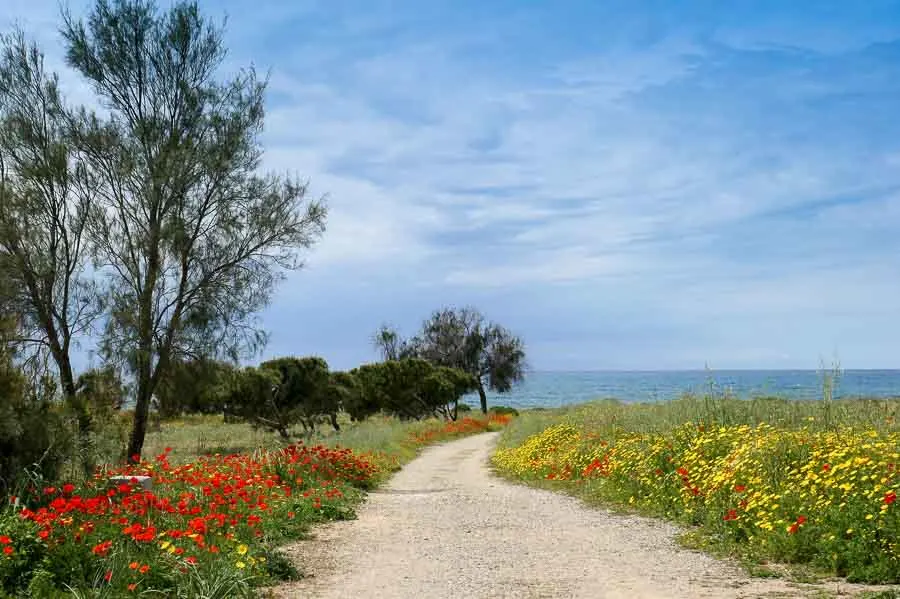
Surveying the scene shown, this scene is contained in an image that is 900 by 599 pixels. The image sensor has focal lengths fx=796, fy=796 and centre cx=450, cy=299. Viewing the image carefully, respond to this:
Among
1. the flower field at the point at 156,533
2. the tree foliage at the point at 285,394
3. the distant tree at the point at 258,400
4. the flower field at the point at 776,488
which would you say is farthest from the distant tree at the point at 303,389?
the flower field at the point at 776,488

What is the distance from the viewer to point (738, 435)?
10.9 m

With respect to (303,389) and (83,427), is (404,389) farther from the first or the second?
(83,427)

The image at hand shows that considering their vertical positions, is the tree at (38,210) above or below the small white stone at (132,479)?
above

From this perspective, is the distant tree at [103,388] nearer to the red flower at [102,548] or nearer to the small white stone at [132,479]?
the small white stone at [132,479]

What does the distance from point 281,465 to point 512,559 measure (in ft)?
20.6

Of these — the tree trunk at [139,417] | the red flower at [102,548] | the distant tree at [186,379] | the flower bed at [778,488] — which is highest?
the distant tree at [186,379]

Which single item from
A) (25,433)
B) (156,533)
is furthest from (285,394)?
(156,533)

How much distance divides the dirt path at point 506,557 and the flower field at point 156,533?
478 millimetres

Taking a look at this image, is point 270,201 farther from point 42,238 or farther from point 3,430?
point 3,430

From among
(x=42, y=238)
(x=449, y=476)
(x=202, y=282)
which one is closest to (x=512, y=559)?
(x=449, y=476)

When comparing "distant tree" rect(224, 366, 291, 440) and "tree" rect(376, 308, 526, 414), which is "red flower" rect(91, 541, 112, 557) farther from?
"tree" rect(376, 308, 526, 414)

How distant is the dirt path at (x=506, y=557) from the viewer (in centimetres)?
691

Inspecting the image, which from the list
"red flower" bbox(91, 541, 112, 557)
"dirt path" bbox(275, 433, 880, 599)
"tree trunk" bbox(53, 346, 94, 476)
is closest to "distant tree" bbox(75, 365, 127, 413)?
"tree trunk" bbox(53, 346, 94, 476)

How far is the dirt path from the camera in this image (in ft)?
22.7
